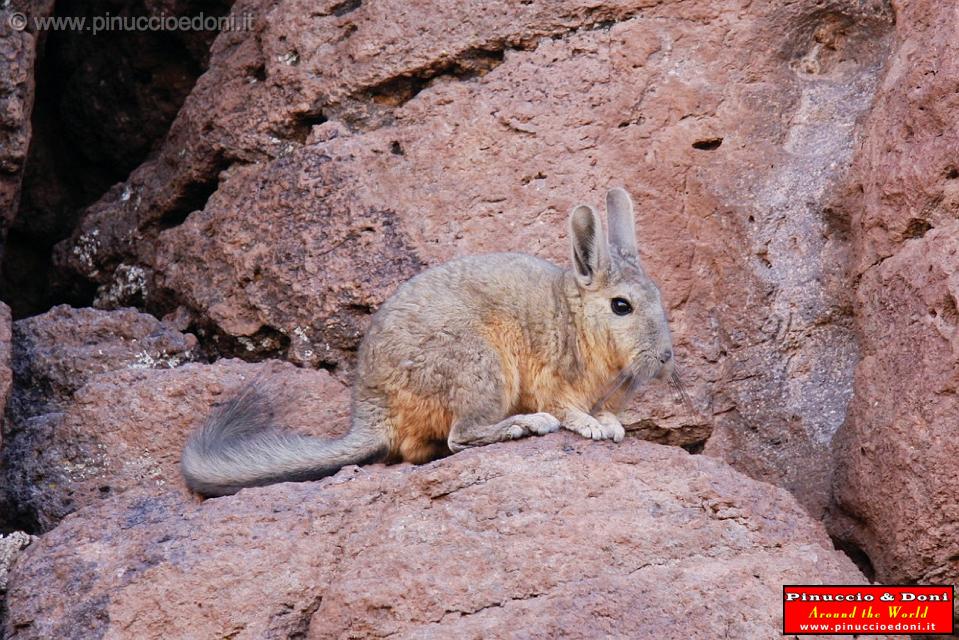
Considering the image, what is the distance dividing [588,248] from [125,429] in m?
2.17

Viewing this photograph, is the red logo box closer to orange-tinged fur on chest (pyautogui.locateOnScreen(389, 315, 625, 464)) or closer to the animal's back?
orange-tinged fur on chest (pyautogui.locateOnScreen(389, 315, 625, 464))

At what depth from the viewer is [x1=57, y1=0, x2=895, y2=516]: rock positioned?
606cm

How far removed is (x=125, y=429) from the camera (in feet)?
18.4

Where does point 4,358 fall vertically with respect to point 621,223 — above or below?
below

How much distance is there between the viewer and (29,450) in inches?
220

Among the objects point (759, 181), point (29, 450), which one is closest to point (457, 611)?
point (29, 450)

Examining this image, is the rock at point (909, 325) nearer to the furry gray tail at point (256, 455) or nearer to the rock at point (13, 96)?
the furry gray tail at point (256, 455)

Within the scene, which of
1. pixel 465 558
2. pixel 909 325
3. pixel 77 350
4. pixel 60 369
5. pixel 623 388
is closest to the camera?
pixel 465 558

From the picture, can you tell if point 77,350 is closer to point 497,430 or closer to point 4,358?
point 4,358

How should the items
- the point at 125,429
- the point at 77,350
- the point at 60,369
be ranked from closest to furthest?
the point at 125,429 < the point at 60,369 < the point at 77,350

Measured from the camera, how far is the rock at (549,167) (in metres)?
6.06

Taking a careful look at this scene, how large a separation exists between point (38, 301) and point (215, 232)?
161 centimetres

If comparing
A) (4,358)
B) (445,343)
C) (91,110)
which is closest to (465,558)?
(445,343)

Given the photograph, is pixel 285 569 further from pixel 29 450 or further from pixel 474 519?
pixel 29 450
